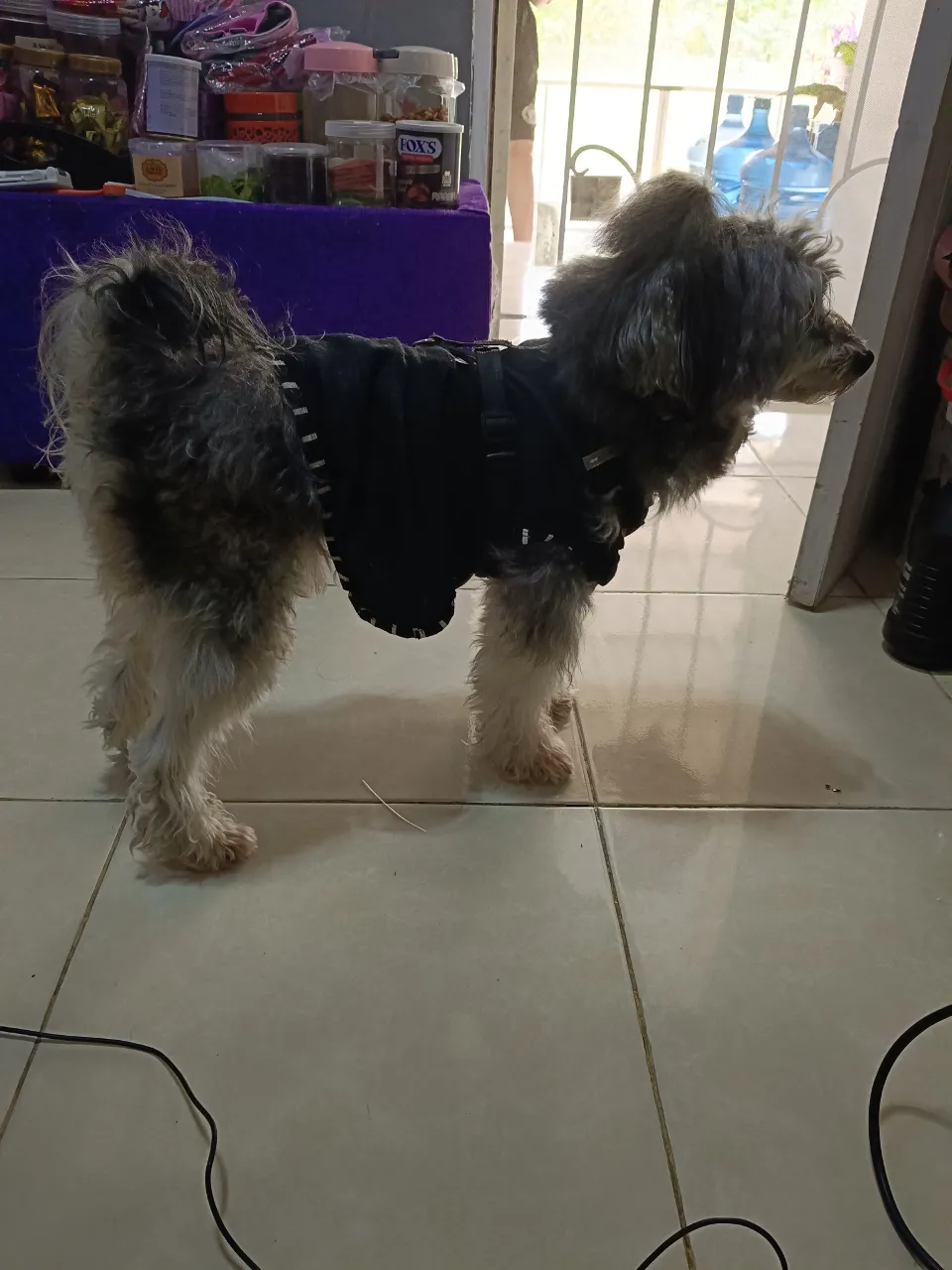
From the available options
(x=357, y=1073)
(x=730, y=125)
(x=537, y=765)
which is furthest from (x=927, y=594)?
(x=730, y=125)

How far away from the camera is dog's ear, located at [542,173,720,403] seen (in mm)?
1113

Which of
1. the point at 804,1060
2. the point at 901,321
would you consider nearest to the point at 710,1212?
the point at 804,1060

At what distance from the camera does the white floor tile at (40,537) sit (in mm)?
2023

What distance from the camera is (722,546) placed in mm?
2275

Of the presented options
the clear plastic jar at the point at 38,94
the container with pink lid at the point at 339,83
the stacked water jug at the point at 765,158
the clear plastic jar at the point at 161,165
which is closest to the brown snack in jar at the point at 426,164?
the container with pink lid at the point at 339,83

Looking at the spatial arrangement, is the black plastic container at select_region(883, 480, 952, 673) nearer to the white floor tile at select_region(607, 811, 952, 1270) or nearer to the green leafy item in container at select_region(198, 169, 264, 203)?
the white floor tile at select_region(607, 811, 952, 1270)

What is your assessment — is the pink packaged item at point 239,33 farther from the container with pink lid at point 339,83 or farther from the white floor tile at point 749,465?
the white floor tile at point 749,465

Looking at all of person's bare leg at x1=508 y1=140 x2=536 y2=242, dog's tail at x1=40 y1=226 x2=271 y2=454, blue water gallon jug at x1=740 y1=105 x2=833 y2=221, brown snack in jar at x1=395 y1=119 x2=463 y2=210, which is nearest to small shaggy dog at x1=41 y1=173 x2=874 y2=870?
dog's tail at x1=40 y1=226 x2=271 y2=454

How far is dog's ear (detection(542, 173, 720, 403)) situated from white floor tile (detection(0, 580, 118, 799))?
0.98 m

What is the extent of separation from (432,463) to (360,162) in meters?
1.22

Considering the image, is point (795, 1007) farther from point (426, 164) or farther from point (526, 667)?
point (426, 164)

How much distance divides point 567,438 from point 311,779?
0.68 meters

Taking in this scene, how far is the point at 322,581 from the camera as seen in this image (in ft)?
4.27

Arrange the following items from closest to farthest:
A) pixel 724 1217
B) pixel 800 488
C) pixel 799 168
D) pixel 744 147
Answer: pixel 724 1217, pixel 800 488, pixel 799 168, pixel 744 147
